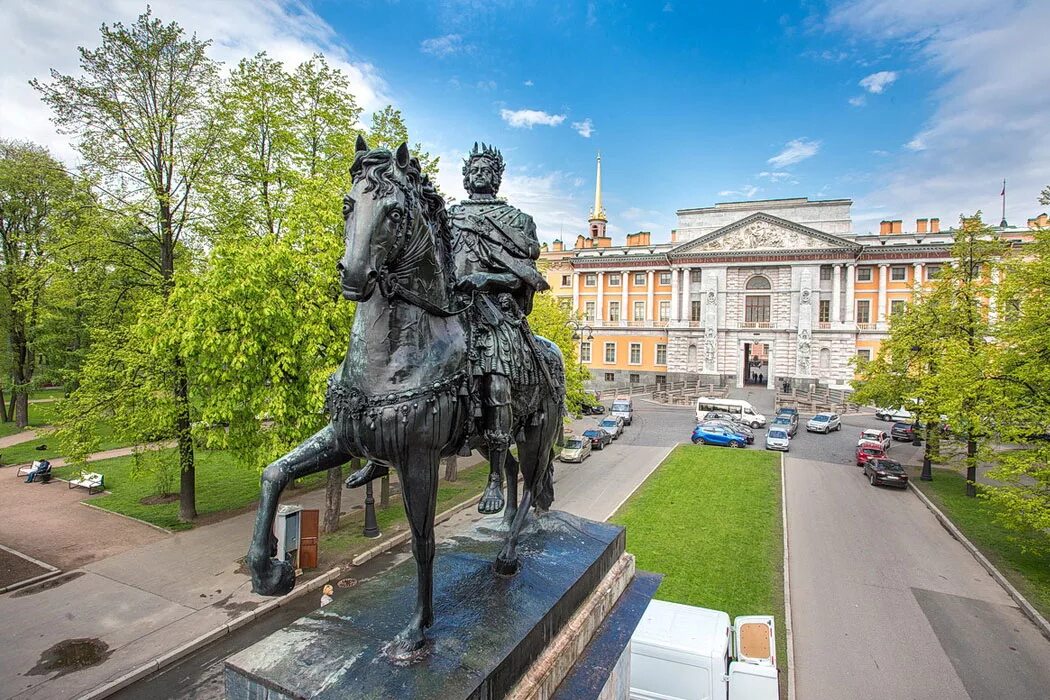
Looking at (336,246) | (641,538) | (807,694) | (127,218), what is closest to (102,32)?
(127,218)

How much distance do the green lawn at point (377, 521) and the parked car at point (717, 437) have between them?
15.2 meters

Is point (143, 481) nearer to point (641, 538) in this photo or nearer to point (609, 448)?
point (641, 538)

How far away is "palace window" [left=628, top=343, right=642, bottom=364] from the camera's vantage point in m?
62.9

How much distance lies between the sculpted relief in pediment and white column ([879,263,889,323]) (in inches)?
217

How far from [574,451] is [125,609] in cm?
1901

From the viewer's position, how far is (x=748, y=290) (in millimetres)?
58125

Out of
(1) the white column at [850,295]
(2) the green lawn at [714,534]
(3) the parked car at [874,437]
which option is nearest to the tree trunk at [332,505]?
(2) the green lawn at [714,534]

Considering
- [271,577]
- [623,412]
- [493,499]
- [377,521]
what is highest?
[493,499]

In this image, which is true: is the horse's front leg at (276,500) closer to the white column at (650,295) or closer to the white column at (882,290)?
the white column at (650,295)

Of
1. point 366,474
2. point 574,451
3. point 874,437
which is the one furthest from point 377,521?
point 874,437

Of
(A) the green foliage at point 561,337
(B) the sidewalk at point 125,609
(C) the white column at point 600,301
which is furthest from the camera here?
(C) the white column at point 600,301

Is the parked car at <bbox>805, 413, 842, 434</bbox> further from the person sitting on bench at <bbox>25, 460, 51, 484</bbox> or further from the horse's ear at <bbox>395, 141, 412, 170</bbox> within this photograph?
the person sitting on bench at <bbox>25, 460, 51, 484</bbox>

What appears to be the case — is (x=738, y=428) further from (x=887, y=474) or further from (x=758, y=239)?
(x=758, y=239)

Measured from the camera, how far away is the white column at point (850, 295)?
54.1m
